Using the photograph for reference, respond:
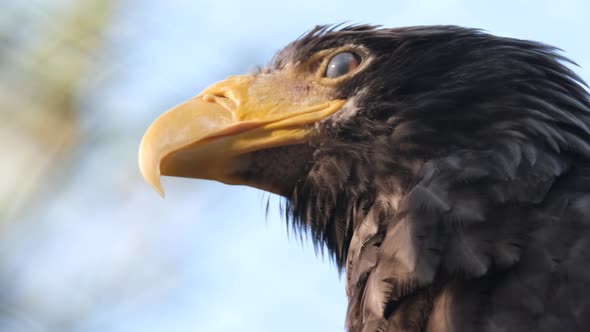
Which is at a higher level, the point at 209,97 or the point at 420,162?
the point at 209,97

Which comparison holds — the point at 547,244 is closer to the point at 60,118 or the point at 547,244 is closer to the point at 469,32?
the point at 469,32

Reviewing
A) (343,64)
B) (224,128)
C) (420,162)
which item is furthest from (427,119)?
(224,128)

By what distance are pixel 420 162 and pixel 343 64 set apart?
558 mm

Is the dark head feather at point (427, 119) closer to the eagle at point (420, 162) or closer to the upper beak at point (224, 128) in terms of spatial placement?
the eagle at point (420, 162)

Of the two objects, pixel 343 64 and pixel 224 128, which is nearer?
pixel 224 128

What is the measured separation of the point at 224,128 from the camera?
3416 millimetres

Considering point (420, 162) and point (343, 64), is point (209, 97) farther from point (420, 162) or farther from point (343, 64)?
point (420, 162)

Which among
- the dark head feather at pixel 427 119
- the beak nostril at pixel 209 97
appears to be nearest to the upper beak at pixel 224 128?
the beak nostril at pixel 209 97

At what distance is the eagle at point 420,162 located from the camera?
2.73 m

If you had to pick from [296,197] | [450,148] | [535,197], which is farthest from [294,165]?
[535,197]

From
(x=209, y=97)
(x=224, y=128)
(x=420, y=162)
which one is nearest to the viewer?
(x=420, y=162)

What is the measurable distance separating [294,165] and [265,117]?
0.19 metres

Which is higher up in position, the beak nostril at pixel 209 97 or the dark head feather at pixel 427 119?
the beak nostril at pixel 209 97

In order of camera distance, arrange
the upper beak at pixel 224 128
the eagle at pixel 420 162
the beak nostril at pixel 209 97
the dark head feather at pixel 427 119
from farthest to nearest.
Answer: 1. the beak nostril at pixel 209 97
2. the upper beak at pixel 224 128
3. the dark head feather at pixel 427 119
4. the eagle at pixel 420 162
